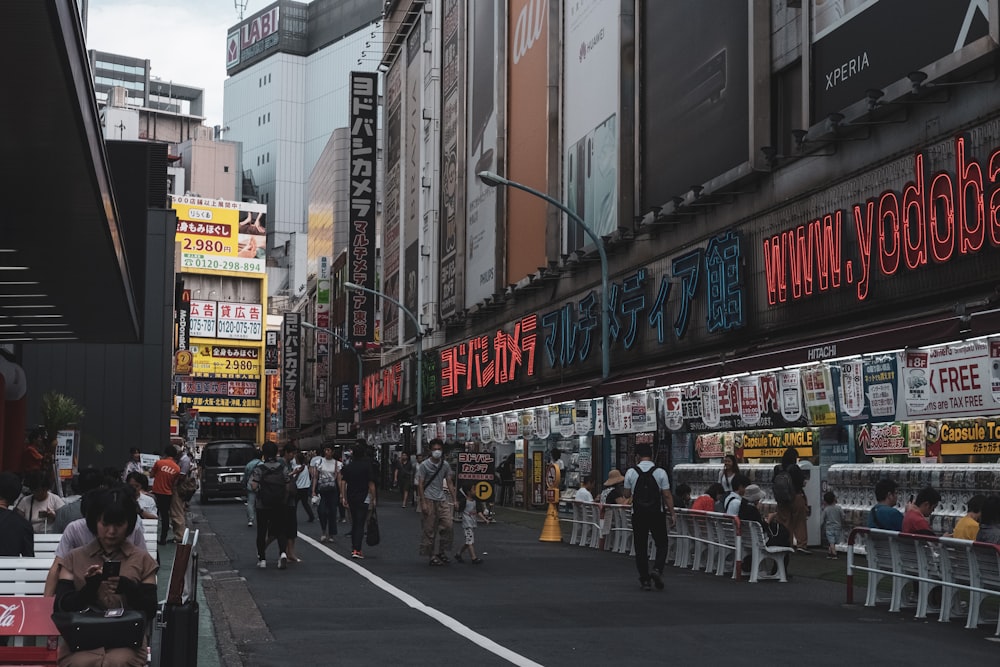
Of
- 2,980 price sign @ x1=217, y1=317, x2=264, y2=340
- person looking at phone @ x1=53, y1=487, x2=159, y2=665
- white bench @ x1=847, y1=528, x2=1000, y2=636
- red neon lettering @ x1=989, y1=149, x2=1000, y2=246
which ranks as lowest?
white bench @ x1=847, y1=528, x2=1000, y2=636

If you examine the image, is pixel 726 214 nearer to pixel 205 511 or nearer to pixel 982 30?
pixel 982 30

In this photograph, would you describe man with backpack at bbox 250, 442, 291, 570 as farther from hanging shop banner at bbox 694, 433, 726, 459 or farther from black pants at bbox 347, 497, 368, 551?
hanging shop banner at bbox 694, 433, 726, 459

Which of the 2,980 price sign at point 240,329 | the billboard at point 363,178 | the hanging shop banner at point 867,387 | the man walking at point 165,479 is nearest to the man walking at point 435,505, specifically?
the man walking at point 165,479

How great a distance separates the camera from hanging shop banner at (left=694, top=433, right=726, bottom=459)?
2709 cm

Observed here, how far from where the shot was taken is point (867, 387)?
19219 millimetres

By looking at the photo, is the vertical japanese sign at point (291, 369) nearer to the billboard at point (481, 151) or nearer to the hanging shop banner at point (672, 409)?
the billboard at point (481, 151)

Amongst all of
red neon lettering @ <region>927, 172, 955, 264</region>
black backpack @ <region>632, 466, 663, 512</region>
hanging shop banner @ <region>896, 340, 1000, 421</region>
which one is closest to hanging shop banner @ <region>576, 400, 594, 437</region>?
red neon lettering @ <region>927, 172, 955, 264</region>

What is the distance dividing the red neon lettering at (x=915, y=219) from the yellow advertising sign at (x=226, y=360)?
14778 cm

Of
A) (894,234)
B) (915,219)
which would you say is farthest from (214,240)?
(915,219)

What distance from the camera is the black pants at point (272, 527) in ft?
64.5

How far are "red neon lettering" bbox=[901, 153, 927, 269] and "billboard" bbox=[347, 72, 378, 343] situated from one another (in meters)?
49.7

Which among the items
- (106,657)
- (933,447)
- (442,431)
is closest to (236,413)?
(442,431)

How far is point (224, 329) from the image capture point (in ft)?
536

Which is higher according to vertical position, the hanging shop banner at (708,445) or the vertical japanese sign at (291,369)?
the vertical japanese sign at (291,369)
